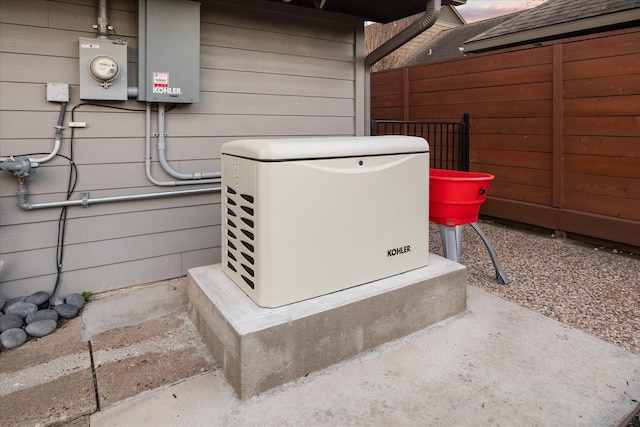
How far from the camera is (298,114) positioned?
11.0 feet

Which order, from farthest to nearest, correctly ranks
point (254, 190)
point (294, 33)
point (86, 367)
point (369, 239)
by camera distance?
point (294, 33) → point (369, 239) → point (86, 367) → point (254, 190)

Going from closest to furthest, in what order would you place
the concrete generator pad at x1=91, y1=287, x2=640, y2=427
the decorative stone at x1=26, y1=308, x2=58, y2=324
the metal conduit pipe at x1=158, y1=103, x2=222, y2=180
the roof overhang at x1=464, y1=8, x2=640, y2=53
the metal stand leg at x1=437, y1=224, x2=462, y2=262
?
the concrete generator pad at x1=91, y1=287, x2=640, y2=427, the decorative stone at x1=26, y1=308, x2=58, y2=324, the metal stand leg at x1=437, y1=224, x2=462, y2=262, the metal conduit pipe at x1=158, y1=103, x2=222, y2=180, the roof overhang at x1=464, y1=8, x2=640, y2=53

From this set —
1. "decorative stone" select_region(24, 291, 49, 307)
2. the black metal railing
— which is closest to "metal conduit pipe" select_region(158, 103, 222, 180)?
"decorative stone" select_region(24, 291, 49, 307)

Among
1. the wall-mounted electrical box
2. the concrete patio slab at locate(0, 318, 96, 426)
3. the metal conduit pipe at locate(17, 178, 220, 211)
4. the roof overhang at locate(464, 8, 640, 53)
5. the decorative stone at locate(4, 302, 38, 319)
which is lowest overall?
the concrete patio slab at locate(0, 318, 96, 426)

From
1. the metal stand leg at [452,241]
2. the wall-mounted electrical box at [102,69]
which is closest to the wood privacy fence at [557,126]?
the metal stand leg at [452,241]

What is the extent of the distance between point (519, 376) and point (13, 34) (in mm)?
3165

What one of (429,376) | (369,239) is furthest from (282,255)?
(429,376)

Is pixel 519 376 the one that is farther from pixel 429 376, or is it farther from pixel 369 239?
pixel 369 239

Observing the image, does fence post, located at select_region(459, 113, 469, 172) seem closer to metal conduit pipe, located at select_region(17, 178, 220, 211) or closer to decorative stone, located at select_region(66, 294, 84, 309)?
metal conduit pipe, located at select_region(17, 178, 220, 211)

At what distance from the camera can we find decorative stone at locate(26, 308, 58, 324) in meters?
2.27

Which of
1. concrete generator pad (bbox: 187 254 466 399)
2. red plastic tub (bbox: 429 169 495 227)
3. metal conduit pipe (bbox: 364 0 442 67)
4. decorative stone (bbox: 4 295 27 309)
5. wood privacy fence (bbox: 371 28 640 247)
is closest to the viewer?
concrete generator pad (bbox: 187 254 466 399)

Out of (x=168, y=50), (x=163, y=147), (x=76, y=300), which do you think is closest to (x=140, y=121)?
(x=163, y=147)

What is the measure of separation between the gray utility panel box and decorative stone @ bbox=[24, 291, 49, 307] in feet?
4.40

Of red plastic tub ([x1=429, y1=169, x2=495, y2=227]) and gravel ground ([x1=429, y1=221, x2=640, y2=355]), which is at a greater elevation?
red plastic tub ([x1=429, y1=169, x2=495, y2=227])
